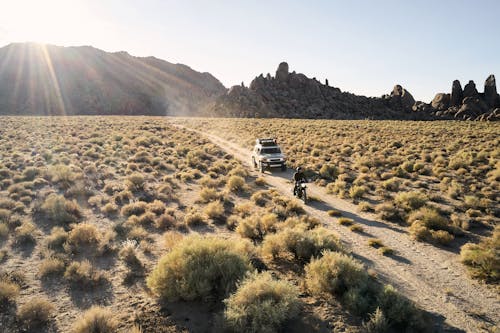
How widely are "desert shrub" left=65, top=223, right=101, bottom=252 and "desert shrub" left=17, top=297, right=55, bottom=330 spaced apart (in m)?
3.07

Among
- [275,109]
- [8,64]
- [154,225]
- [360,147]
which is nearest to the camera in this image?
[154,225]

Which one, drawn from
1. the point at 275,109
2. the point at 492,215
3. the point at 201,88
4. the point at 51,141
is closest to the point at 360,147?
the point at 492,215

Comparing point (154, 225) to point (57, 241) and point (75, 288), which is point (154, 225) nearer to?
point (57, 241)

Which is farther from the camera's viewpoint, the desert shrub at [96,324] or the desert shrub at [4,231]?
the desert shrub at [4,231]

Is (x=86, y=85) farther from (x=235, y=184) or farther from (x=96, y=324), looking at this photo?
(x=96, y=324)

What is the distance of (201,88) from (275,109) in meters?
87.6

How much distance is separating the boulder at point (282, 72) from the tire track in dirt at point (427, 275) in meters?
111

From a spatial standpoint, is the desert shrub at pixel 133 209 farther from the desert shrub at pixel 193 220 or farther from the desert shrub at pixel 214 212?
the desert shrub at pixel 214 212

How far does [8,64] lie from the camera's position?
427ft

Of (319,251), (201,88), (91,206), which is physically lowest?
(91,206)

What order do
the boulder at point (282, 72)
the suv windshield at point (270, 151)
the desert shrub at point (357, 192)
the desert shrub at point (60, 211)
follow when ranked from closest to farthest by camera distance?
the desert shrub at point (60, 211), the desert shrub at point (357, 192), the suv windshield at point (270, 151), the boulder at point (282, 72)

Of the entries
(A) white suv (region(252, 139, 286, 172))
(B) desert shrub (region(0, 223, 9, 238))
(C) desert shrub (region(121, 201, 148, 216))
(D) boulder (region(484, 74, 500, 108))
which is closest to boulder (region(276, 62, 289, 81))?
(D) boulder (region(484, 74, 500, 108))

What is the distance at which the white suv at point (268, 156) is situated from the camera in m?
20.6

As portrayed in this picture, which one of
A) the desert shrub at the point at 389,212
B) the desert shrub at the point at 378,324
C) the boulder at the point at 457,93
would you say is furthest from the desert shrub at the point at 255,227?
the boulder at the point at 457,93
